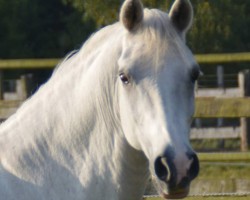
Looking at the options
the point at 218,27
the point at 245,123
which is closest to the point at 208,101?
the point at 245,123

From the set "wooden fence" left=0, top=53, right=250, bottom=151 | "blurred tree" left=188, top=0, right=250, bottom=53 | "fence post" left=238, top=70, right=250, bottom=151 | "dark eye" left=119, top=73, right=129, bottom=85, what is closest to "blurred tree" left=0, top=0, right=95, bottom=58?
"blurred tree" left=188, top=0, right=250, bottom=53

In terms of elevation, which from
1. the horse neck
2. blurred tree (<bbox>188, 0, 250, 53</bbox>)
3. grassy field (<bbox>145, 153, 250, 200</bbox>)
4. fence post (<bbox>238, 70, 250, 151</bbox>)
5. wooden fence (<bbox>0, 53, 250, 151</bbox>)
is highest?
the horse neck

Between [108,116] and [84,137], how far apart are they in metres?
0.13

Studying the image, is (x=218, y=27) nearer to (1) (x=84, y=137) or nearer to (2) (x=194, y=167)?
(1) (x=84, y=137)

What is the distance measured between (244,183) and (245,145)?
3.56 m

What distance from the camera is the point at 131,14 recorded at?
3.49m

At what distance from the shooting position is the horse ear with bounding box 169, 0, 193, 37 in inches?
A: 138

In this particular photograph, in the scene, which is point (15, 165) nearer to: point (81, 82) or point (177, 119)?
point (81, 82)

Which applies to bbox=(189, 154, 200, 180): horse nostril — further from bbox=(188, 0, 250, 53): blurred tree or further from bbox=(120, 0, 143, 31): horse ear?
bbox=(188, 0, 250, 53): blurred tree

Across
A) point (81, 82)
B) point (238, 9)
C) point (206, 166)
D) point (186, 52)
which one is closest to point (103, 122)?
point (81, 82)

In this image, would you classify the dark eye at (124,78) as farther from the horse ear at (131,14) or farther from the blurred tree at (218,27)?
the blurred tree at (218,27)

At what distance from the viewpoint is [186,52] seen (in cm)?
341

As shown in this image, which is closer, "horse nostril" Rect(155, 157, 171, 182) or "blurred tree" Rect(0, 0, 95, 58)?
"horse nostril" Rect(155, 157, 171, 182)

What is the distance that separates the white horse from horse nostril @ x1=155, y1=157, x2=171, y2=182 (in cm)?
3
